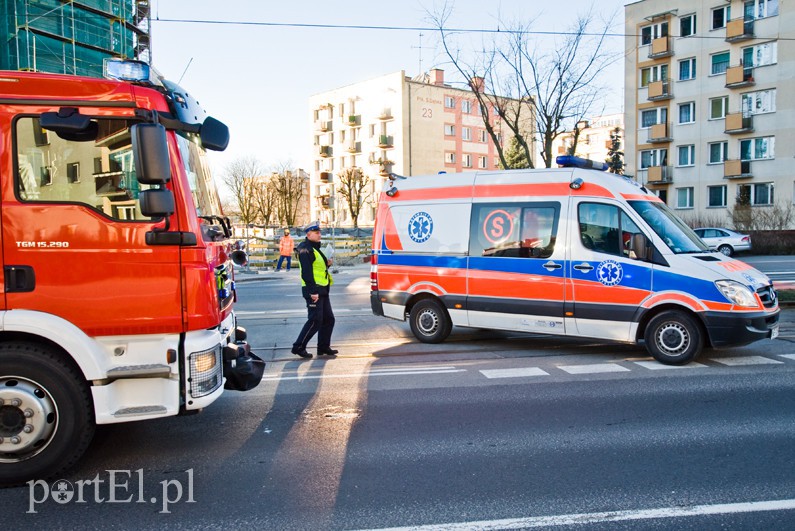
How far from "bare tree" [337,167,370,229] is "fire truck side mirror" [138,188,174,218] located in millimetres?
57740

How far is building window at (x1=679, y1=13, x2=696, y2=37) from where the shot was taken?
40.8m

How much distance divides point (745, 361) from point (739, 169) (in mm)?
35716

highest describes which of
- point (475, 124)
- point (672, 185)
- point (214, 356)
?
point (475, 124)

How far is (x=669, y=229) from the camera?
8.08m

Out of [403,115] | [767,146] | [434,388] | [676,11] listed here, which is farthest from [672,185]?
[434,388]

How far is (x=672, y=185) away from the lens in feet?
140

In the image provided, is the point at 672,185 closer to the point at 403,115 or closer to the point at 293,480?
the point at 403,115

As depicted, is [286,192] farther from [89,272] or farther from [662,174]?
[89,272]

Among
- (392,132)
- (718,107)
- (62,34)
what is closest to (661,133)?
(718,107)

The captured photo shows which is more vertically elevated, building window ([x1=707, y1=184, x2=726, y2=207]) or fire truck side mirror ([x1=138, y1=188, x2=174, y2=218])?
building window ([x1=707, y1=184, x2=726, y2=207])

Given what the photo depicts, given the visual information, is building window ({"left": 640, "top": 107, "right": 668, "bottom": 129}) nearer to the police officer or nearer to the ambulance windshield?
the ambulance windshield

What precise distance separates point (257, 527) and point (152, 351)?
1.51m

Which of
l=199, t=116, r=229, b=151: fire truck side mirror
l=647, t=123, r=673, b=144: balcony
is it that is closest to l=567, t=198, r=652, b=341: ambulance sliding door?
l=199, t=116, r=229, b=151: fire truck side mirror

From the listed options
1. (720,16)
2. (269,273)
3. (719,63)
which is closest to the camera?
(269,273)
